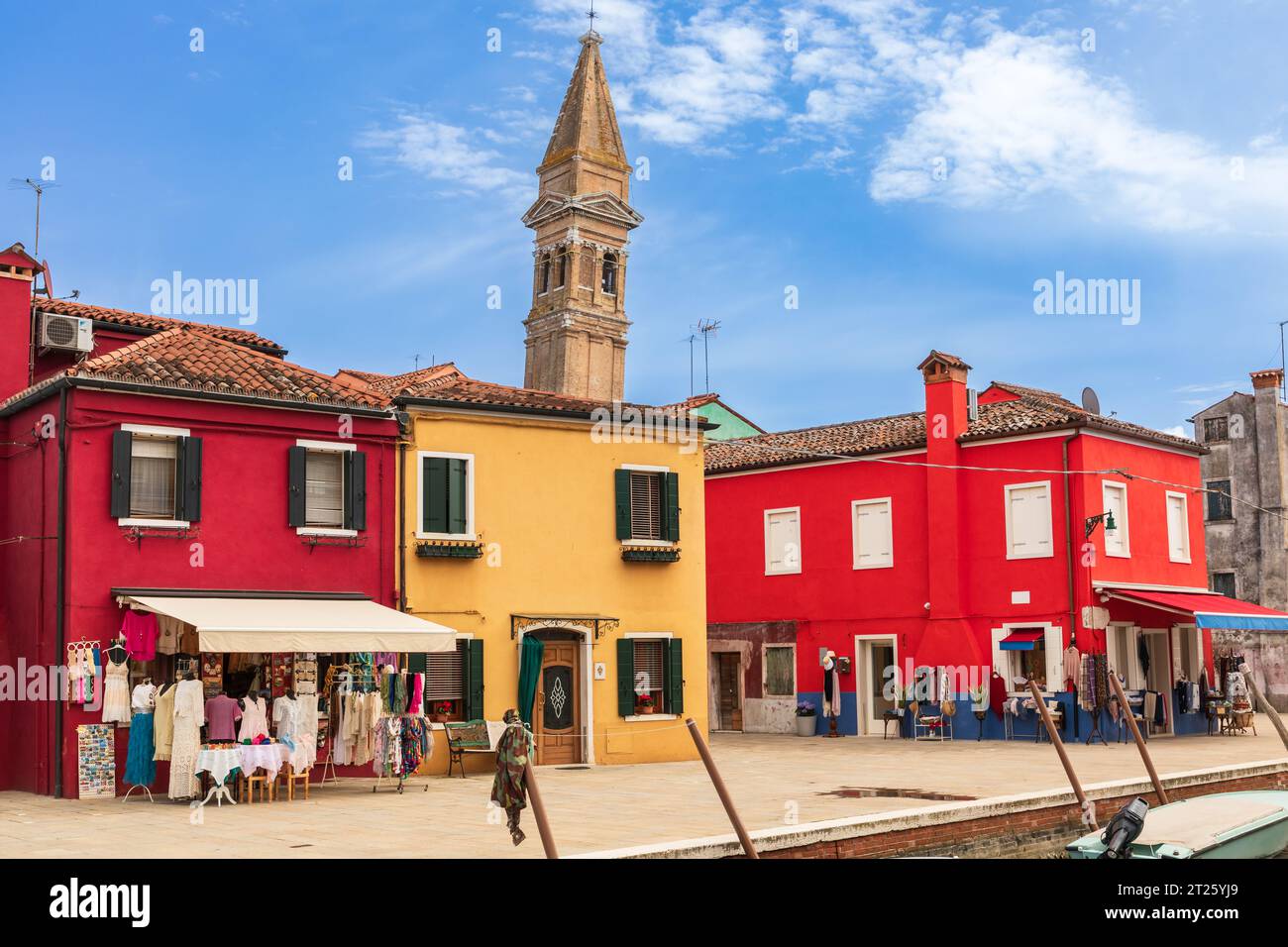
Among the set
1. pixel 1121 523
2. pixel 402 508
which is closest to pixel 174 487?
pixel 402 508

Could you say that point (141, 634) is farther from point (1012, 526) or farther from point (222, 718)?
point (1012, 526)

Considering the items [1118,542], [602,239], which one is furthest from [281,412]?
[602,239]

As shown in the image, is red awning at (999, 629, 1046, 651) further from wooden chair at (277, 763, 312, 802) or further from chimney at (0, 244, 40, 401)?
chimney at (0, 244, 40, 401)

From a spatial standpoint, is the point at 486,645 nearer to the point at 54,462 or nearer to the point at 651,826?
the point at 54,462

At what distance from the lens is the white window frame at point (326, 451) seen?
20.8 meters

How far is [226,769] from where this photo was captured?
56.4 ft

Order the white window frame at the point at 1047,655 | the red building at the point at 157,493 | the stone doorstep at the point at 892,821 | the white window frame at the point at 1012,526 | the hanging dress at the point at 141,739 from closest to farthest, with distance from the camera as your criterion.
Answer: the stone doorstep at the point at 892,821 < the hanging dress at the point at 141,739 < the red building at the point at 157,493 < the white window frame at the point at 1047,655 < the white window frame at the point at 1012,526

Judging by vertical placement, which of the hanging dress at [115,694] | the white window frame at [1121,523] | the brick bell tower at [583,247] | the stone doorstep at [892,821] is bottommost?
the stone doorstep at [892,821]

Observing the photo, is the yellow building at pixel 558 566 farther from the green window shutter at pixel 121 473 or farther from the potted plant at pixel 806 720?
the potted plant at pixel 806 720

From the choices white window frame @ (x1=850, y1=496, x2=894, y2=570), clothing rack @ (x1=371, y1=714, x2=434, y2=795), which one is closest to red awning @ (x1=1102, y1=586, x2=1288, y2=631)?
white window frame @ (x1=850, y1=496, x2=894, y2=570)

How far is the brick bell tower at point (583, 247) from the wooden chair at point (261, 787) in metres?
38.6

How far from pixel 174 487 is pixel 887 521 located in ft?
54.3

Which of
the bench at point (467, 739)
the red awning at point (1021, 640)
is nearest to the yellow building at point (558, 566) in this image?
the bench at point (467, 739)

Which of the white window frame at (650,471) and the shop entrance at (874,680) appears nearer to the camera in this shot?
the white window frame at (650,471)
